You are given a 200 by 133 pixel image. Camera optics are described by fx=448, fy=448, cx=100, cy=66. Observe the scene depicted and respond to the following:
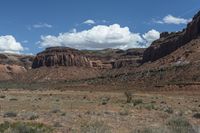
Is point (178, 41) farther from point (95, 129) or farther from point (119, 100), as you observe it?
point (95, 129)

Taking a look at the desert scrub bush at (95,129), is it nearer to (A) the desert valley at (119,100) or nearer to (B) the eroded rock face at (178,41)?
(A) the desert valley at (119,100)

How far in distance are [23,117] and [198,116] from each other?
30.5 feet

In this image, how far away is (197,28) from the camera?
11700 centimetres

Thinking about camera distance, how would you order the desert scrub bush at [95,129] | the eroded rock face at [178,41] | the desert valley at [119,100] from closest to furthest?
the desert scrub bush at [95,129] < the desert valley at [119,100] < the eroded rock face at [178,41]

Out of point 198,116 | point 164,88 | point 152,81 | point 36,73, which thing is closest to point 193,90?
point 164,88

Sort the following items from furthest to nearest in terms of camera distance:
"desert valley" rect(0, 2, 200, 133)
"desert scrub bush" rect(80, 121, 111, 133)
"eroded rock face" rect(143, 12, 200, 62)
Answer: "eroded rock face" rect(143, 12, 200, 62), "desert valley" rect(0, 2, 200, 133), "desert scrub bush" rect(80, 121, 111, 133)

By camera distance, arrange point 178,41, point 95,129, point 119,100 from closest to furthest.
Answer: point 95,129 < point 119,100 < point 178,41

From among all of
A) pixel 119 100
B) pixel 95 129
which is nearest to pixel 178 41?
pixel 119 100

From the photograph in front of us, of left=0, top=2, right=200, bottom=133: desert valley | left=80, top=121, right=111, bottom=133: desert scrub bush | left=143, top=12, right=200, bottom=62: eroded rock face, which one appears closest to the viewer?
left=80, top=121, right=111, bottom=133: desert scrub bush

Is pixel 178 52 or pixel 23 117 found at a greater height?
pixel 178 52

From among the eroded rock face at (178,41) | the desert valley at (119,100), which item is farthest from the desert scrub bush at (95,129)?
the eroded rock face at (178,41)

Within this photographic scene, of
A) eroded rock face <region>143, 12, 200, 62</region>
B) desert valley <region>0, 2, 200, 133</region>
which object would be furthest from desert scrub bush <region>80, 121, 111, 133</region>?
eroded rock face <region>143, 12, 200, 62</region>

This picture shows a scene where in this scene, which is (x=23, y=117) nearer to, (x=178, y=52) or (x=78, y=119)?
(x=78, y=119)

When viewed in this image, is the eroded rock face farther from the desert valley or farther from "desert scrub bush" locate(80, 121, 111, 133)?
"desert scrub bush" locate(80, 121, 111, 133)
